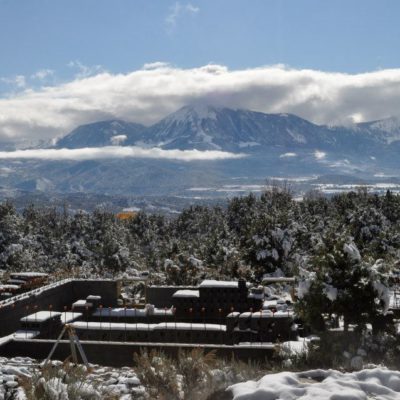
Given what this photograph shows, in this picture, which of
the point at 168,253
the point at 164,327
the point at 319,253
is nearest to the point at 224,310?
the point at 164,327

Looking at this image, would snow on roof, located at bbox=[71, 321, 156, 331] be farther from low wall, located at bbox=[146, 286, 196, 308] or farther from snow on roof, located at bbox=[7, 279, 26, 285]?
snow on roof, located at bbox=[7, 279, 26, 285]

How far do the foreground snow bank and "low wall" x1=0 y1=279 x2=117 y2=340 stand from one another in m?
15.2

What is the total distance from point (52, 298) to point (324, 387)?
1991 cm

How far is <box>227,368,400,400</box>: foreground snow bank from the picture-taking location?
7957 millimetres

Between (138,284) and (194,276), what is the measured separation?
457cm

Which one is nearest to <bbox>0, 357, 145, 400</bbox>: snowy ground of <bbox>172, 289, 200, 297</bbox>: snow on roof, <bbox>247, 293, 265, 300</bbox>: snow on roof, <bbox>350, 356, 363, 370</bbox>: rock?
<bbox>350, 356, 363, 370</bbox>: rock

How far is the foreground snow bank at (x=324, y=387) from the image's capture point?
7.96 meters

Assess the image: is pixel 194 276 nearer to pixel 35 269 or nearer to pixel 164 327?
→ pixel 164 327

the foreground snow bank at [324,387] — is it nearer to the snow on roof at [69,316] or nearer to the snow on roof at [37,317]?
the snow on roof at [37,317]

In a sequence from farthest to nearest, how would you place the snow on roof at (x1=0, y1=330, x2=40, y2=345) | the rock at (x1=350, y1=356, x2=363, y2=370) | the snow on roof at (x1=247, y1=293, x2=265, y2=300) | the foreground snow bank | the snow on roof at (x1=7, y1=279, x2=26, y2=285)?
the snow on roof at (x1=7, y1=279, x2=26, y2=285) → the snow on roof at (x1=247, y1=293, x2=265, y2=300) → the snow on roof at (x1=0, y1=330, x2=40, y2=345) → the rock at (x1=350, y1=356, x2=363, y2=370) → the foreground snow bank

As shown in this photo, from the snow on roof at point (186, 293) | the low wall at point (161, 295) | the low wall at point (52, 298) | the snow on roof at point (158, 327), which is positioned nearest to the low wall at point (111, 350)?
the low wall at point (52, 298)


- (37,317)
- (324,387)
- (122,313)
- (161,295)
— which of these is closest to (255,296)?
(161,295)

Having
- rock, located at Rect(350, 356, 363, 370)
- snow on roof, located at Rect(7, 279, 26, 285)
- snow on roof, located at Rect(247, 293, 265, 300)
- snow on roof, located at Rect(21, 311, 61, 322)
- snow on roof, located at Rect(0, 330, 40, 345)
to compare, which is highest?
rock, located at Rect(350, 356, 363, 370)

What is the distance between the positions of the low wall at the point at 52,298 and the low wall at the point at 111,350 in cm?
261
